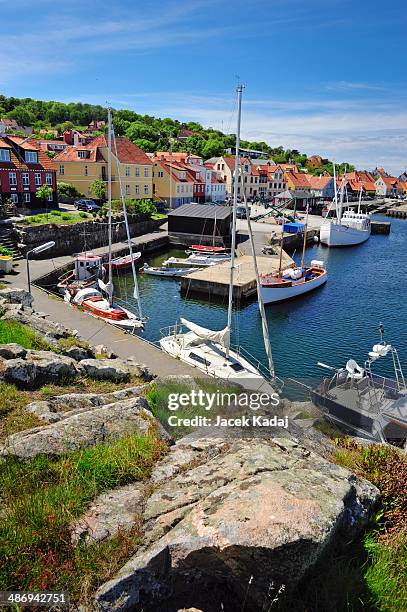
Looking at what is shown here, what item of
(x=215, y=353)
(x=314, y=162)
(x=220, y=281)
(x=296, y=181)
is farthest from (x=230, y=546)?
(x=314, y=162)


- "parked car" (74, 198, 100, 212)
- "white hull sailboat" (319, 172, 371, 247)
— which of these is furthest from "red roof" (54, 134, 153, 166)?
"white hull sailboat" (319, 172, 371, 247)

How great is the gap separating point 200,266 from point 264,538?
4522cm

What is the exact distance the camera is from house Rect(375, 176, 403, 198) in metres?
168

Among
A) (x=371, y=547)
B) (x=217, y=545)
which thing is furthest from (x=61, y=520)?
(x=371, y=547)

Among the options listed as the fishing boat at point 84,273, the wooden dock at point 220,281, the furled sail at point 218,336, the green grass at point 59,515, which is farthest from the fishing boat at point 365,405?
the fishing boat at point 84,273

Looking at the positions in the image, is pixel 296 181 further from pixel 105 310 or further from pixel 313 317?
pixel 105 310

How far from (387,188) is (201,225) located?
13312cm

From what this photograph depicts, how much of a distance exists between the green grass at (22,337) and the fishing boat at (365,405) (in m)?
9.87

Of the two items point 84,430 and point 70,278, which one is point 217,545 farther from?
point 70,278

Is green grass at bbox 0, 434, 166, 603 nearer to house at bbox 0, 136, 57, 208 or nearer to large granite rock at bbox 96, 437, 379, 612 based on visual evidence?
large granite rock at bbox 96, 437, 379, 612

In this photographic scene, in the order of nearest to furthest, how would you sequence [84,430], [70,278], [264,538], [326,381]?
[264,538]
[84,430]
[326,381]
[70,278]

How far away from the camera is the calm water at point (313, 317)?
28.3 metres

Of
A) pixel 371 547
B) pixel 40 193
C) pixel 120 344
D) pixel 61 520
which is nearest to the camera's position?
pixel 61 520

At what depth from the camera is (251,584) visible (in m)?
4.66
